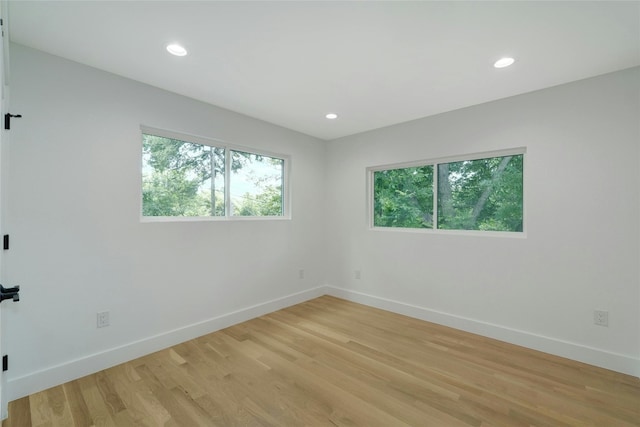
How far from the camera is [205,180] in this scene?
125 inches

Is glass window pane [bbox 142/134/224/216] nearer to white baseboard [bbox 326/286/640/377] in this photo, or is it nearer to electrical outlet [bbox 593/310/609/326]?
white baseboard [bbox 326/286/640/377]

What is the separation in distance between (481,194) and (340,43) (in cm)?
226

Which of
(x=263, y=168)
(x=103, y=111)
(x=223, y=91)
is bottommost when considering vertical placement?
(x=263, y=168)

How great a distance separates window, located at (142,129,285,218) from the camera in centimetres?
278

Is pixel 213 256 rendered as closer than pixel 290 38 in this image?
No

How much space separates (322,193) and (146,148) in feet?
8.15

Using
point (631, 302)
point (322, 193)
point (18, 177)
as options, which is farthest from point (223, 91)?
point (631, 302)

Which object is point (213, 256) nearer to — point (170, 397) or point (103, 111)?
point (170, 397)

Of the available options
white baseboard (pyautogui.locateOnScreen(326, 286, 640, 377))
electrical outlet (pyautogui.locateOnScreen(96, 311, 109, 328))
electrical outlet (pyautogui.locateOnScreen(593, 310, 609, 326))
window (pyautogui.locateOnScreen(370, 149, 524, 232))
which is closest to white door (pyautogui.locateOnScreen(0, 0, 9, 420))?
electrical outlet (pyautogui.locateOnScreen(96, 311, 109, 328))

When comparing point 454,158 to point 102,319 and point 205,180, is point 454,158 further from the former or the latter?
point 102,319

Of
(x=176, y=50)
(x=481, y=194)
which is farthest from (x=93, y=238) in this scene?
(x=481, y=194)

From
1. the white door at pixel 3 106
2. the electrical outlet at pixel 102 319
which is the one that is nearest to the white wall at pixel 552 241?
the electrical outlet at pixel 102 319

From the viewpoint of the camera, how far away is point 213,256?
3135mm

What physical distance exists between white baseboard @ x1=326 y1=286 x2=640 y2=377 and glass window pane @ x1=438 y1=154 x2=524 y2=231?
40.5 inches
